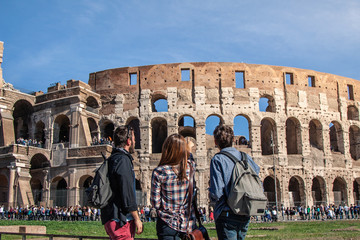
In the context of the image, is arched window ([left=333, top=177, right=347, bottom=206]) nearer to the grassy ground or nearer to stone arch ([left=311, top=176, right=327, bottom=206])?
stone arch ([left=311, top=176, right=327, bottom=206])

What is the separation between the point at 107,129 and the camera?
109 ft

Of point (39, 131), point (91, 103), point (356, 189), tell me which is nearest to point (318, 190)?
point (356, 189)

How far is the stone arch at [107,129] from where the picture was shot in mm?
31875

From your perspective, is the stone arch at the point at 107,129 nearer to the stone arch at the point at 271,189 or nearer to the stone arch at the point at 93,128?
the stone arch at the point at 93,128

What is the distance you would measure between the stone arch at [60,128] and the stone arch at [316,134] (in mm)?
20324

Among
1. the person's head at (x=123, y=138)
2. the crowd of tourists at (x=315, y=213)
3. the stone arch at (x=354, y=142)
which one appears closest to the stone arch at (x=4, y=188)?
the crowd of tourists at (x=315, y=213)

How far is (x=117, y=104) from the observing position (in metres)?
31.7

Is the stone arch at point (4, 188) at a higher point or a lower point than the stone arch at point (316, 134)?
lower

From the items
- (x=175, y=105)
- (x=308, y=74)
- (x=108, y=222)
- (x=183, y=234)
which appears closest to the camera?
(x=183, y=234)

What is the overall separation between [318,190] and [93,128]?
1909 cm

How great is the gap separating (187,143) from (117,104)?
28.0 metres

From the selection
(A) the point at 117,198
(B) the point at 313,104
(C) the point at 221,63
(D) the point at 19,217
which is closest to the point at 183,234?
(A) the point at 117,198

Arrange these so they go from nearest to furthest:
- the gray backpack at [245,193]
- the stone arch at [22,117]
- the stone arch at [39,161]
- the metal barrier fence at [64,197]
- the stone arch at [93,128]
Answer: the gray backpack at [245,193] → the metal barrier fence at [64,197] → the stone arch at [39,161] → the stone arch at [93,128] → the stone arch at [22,117]

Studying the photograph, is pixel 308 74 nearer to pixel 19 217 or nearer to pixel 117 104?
pixel 117 104
